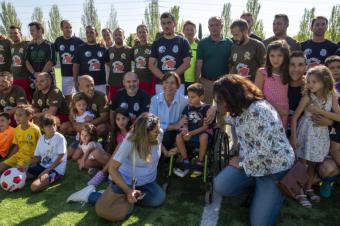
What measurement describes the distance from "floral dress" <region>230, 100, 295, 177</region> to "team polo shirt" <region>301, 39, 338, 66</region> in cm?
258

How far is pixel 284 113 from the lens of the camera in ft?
12.3

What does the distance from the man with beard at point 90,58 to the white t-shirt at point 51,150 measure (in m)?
2.12

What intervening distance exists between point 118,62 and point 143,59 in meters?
0.50

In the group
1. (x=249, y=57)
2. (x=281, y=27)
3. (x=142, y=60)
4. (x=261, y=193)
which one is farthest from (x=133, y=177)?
(x=281, y=27)

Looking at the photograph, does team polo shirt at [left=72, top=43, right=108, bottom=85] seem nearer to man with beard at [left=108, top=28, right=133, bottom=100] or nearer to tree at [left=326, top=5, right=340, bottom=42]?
man with beard at [left=108, top=28, right=133, bottom=100]

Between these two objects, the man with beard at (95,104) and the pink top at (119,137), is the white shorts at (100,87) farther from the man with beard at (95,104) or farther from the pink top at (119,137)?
the pink top at (119,137)

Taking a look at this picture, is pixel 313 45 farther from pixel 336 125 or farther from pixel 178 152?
pixel 178 152

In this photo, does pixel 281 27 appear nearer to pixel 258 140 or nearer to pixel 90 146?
pixel 258 140

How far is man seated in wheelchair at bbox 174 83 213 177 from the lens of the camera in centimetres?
382

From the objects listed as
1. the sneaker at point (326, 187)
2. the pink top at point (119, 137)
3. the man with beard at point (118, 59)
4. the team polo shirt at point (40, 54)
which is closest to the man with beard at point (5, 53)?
the team polo shirt at point (40, 54)

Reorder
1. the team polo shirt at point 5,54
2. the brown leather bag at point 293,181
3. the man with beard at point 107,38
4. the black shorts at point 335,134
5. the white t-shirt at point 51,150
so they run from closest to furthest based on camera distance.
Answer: the brown leather bag at point 293,181 < the black shorts at point 335,134 < the white t-shirt at point 51,150 < the man with beard at point 107,38 < the team polo shirt at point 5,54

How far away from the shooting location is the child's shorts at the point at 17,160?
14.4 ft

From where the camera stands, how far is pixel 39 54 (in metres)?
6.44

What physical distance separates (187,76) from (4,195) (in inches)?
141
